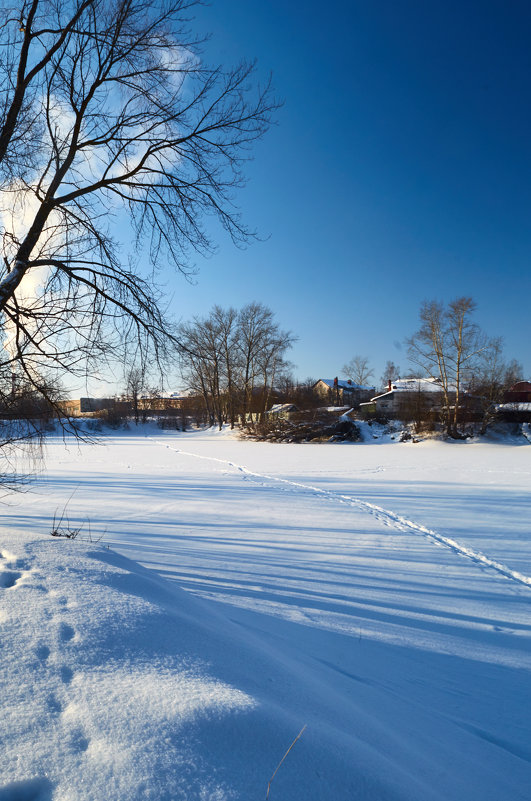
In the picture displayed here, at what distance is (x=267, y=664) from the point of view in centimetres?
226

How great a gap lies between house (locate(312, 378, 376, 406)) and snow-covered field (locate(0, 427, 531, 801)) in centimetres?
6571

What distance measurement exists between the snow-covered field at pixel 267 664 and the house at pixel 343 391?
6571 cm

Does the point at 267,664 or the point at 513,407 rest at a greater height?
the point at 513,407

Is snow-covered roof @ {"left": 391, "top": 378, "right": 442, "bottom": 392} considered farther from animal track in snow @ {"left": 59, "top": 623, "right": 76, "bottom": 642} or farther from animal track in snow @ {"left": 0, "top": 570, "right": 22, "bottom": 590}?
animal track in snow @ {"left": 59, "top": 623, "right": 76, "bottom": 642}

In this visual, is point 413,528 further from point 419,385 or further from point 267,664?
point 419,385

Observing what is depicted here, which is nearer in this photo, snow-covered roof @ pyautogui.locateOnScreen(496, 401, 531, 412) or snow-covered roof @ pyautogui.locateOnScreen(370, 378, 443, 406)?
snow-covered roof @ pyautogui.locateOnScreen(496, 401, 531, 412)

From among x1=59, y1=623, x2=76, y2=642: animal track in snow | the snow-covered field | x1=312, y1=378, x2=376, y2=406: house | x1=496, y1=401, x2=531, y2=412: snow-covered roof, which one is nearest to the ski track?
the snow-covered field

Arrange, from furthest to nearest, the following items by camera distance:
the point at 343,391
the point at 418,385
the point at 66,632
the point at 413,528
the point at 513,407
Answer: the point at 343,391, the point at 418,385, the point at 513,407, the point at 413,528, the point at 66,632

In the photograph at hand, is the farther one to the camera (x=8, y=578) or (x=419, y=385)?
(x=419, y=385)

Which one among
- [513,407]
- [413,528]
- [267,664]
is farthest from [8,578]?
[513,407]

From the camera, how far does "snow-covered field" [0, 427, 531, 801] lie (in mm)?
1344

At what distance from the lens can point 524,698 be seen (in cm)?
261

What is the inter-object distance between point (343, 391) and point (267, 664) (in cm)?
7453

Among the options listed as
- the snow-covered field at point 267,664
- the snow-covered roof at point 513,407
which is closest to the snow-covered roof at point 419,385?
the snow-covered roof at point 513,407
